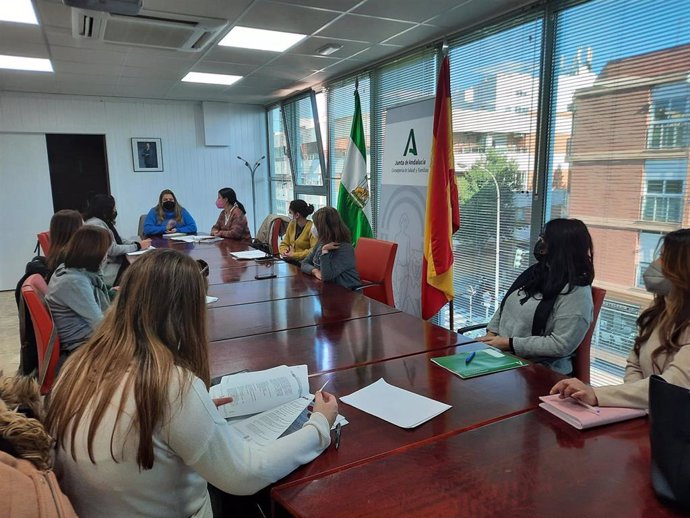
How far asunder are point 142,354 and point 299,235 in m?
3.59

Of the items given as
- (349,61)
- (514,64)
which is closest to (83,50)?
(349,61)

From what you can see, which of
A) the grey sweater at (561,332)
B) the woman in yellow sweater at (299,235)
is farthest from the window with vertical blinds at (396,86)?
the grey sweater at (561,332)

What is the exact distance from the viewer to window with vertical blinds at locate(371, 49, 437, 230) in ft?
14.1

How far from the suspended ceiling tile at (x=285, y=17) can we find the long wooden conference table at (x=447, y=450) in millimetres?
2281

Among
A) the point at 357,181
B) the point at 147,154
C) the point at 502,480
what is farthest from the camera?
the point at 147,154

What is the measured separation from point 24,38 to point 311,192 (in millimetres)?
3583

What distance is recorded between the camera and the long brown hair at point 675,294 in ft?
4.81

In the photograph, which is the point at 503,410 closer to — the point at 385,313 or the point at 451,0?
the point at 385,313

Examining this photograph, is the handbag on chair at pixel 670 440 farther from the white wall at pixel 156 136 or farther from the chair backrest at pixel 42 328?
the white wall at pixel 156 136

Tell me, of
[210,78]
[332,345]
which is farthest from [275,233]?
[332,345]

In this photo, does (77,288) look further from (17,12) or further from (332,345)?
(17,12)

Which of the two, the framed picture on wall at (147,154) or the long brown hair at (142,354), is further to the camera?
the framed picture on wall at (147,154)

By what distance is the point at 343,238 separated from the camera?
344 centimetres

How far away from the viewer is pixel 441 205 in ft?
11.8
